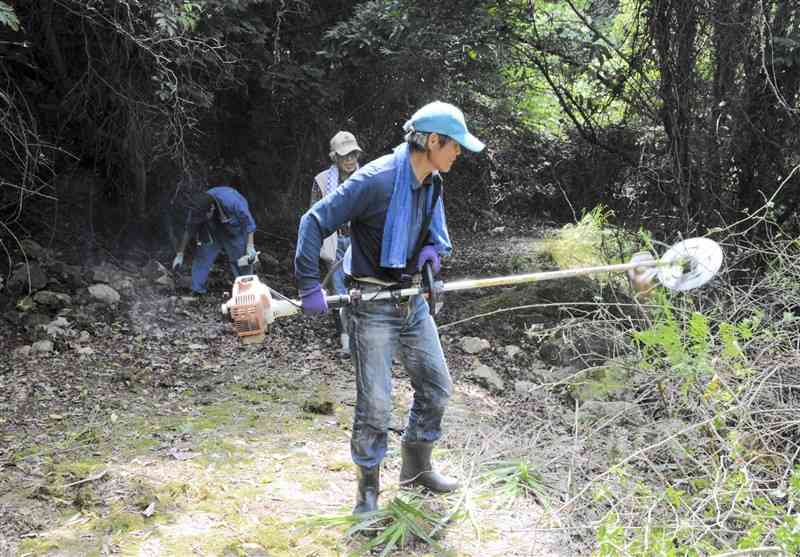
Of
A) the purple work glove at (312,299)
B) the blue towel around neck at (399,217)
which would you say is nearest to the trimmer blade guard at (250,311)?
the purple work glove at (312,299)

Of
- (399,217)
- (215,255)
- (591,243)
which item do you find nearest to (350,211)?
(399,217)

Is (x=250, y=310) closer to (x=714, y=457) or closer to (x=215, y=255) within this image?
(x=714, y=457)

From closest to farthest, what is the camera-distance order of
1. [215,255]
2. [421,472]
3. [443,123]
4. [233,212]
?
[443,123], [421,472], [233,212], [215,255]

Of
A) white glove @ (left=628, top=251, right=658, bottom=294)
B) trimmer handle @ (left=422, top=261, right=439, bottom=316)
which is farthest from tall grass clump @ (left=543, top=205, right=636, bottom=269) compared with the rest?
trimmer handle @ (left=422, top=261, right=439, bottom=316)

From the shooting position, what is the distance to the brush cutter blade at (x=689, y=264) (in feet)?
12.7

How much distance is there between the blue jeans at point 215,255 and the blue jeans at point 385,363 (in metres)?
4.41

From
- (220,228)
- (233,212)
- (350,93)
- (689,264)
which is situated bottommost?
(689,264)

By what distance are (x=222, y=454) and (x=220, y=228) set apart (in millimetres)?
3758

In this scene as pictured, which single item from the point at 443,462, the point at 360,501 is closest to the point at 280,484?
the point at 360,501

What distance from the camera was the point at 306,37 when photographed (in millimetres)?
8703

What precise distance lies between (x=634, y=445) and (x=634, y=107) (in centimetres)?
407

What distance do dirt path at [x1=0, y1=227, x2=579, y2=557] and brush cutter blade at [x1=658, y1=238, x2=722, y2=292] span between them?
1.16 meters

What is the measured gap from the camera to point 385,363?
3340mm

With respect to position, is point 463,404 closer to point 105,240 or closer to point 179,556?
point 179,556
